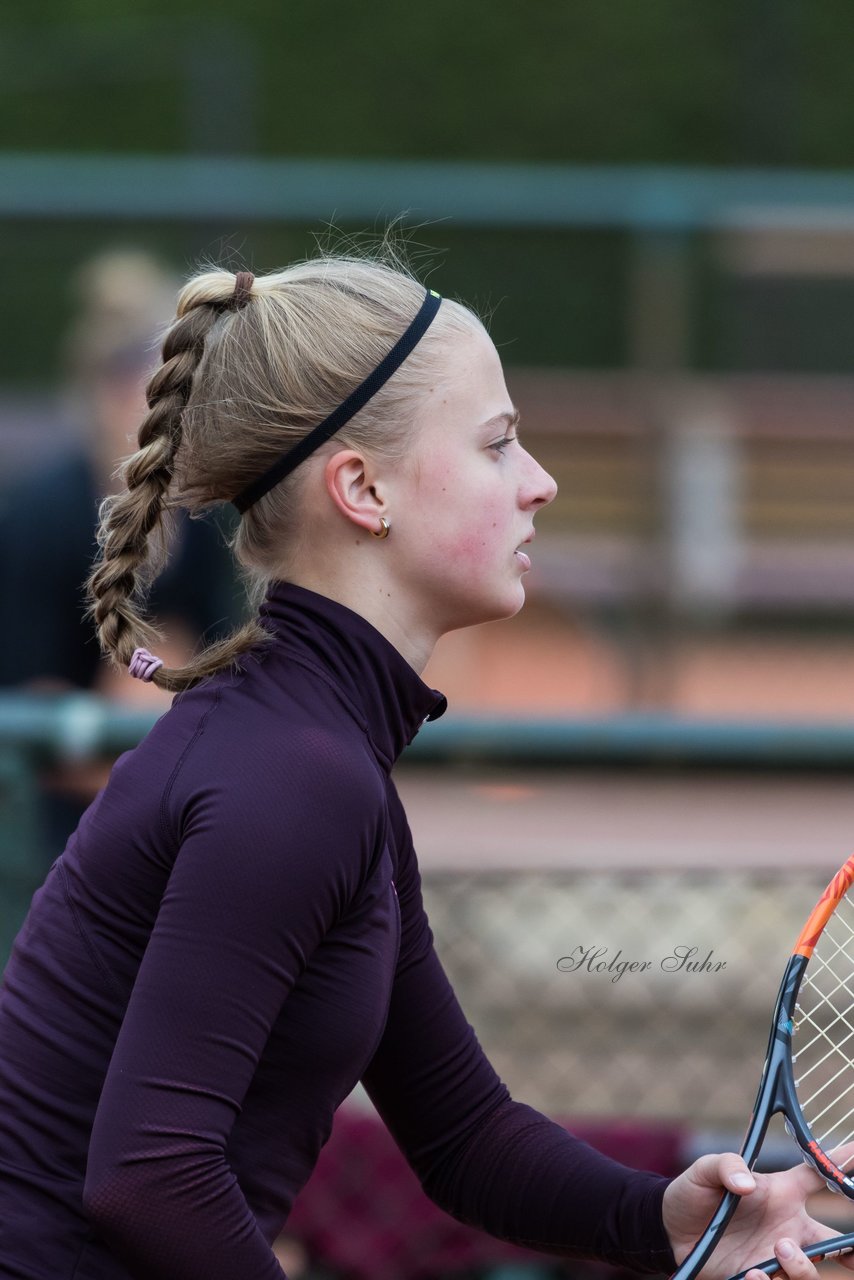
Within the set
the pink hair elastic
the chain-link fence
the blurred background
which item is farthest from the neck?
the chain-link fence

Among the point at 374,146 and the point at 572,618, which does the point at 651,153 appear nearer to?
the point at 374,146

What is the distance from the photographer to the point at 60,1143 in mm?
1614

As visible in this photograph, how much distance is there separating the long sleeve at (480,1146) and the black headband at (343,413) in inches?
16.5

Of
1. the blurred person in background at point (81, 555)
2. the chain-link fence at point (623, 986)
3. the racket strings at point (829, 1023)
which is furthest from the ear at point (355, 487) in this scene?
the blurred person in background at point (81, 555)

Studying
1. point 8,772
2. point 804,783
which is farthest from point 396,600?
point 804,783

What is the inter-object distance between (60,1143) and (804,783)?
2.93 m

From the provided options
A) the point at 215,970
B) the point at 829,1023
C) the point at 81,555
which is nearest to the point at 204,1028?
the point at 215,970

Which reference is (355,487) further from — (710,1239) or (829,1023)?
(829,1023)

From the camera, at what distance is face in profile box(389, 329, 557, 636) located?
5.77ft

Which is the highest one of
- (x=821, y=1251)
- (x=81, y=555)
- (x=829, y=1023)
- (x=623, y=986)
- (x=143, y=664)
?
(x=143, y=664)

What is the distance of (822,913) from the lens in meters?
1.94

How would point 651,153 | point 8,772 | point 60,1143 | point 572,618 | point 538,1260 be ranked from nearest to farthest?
1. point 60,1143
2. point 8,772
3. point 538,1260
4. point 572,618
5. point 651,153

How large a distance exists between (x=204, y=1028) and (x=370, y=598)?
0.48 metres

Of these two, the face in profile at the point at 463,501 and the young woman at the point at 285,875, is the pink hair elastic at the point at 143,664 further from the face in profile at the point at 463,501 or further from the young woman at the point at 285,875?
the face in profile at the point at 463,501
